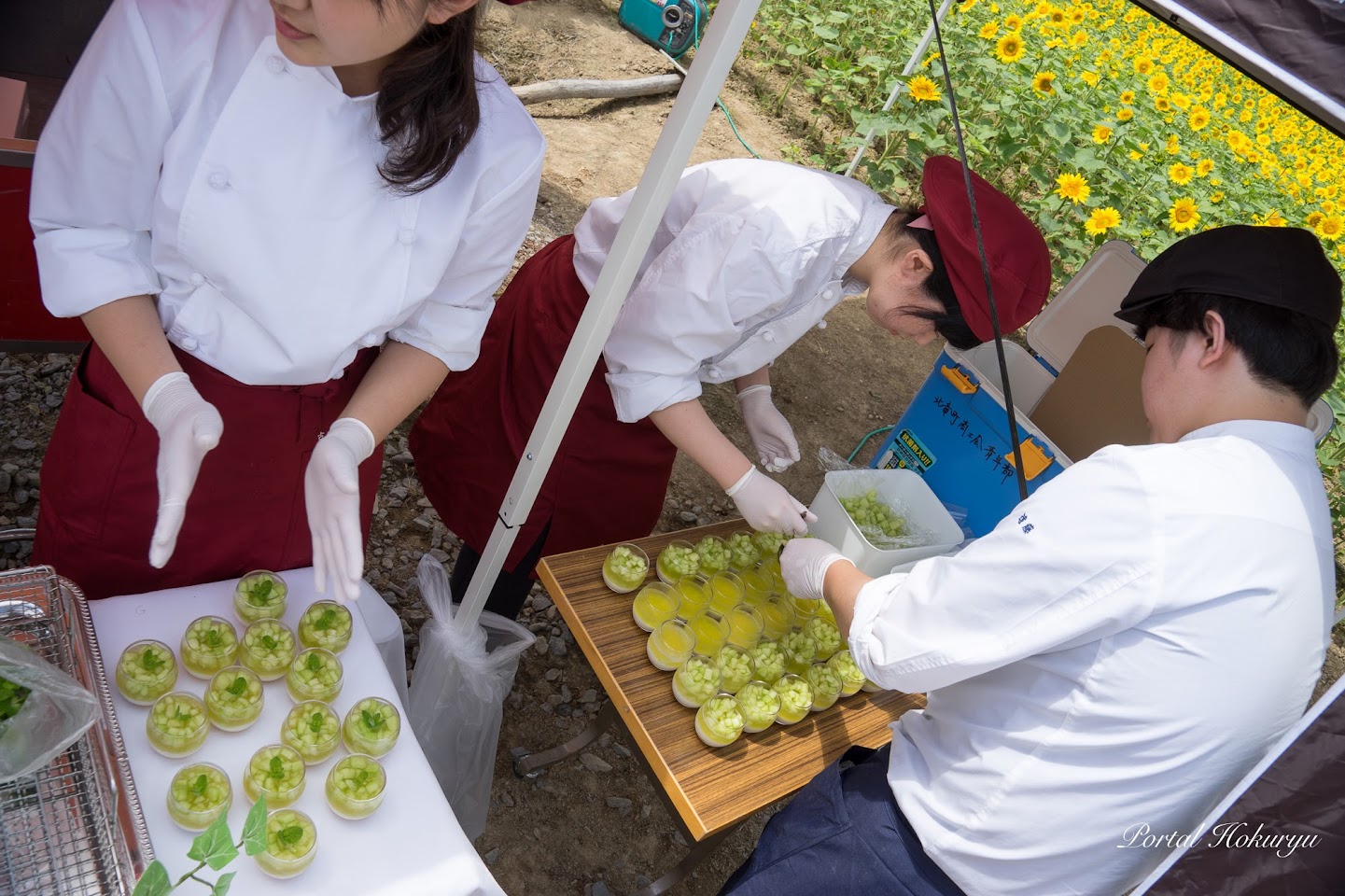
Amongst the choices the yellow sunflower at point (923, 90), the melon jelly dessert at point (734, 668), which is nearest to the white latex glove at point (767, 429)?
the melon jelly dessert at point (734, 668)

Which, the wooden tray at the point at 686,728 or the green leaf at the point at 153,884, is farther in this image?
the wooden tray at the point at 686,728

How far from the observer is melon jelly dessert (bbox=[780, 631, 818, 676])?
7.43 ft

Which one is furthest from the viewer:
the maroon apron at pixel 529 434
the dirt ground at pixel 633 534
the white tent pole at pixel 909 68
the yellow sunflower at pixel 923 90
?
the white tent pole at pixel 909 68

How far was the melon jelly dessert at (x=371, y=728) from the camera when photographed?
1.61 metres

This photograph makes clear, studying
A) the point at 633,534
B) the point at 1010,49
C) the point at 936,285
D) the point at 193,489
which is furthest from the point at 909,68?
the point at 193,489

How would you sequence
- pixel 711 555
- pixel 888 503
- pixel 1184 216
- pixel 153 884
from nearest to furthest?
1. pixel 153 884
2. pixel 711 555
3. pixel 888 503
4. pixel 1184 216

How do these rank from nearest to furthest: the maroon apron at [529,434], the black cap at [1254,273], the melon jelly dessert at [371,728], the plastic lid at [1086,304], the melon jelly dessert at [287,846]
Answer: the melon jelly dessert at [287,846], the melon jelly dessert at [371,728], the black cap at [1254,273], the maroon apron at [529,434], the plastic lid at [1086,304]

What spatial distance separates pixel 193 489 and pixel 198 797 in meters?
0.63

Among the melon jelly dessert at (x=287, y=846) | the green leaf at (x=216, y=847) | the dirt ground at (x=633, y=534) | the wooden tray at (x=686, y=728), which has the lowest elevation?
the dirt ground at (x=633, y=534)

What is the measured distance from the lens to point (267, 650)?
5.54ft

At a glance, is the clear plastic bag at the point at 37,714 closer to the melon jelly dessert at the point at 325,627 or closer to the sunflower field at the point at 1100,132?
the melon jelly dessert at the point at 325,627

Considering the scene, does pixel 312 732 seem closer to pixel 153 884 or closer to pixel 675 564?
pixel 153 884

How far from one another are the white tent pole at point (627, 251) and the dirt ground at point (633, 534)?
546 mm

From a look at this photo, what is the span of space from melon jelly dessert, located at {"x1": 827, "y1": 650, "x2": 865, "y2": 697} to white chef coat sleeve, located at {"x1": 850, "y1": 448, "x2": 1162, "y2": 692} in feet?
1.79
